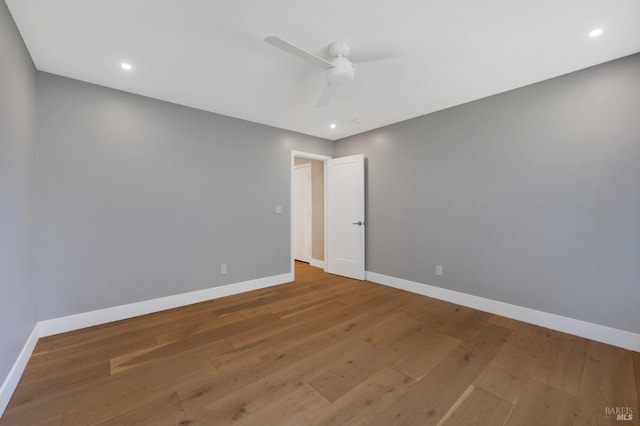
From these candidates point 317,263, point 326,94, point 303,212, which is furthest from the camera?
point 303,212

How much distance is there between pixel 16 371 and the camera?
1.84 meters

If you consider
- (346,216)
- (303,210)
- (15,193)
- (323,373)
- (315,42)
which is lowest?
(323,373)

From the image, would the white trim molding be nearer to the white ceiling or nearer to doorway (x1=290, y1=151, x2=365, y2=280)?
doorway (x1=290, y1=151, x2=365, y2=280)

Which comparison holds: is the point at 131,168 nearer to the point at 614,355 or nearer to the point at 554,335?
the point at 554,335

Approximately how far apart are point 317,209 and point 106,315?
3811mm

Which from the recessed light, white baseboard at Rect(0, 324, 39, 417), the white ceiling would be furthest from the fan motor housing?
white baseboard at Rect(0, 324, 39, 417)

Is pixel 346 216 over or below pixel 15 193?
below

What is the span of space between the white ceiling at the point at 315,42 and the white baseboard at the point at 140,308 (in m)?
2.43

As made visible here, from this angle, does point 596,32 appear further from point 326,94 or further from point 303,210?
point 303,210

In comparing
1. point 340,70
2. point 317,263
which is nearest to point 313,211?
point 317,263

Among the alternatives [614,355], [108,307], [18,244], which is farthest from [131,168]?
[614,355]

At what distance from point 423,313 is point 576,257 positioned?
1.58 metres

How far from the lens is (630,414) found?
1576 mm

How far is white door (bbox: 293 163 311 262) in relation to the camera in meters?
5.87
